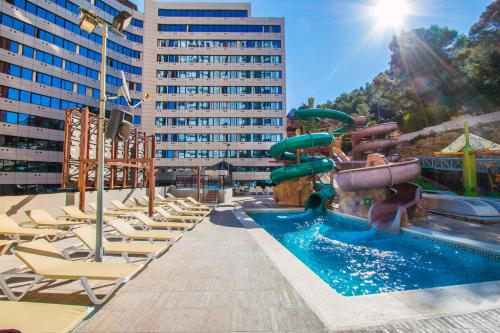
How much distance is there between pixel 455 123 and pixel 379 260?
33758mm

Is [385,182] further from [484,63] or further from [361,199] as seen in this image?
[484,63]

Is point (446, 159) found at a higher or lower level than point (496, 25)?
lower

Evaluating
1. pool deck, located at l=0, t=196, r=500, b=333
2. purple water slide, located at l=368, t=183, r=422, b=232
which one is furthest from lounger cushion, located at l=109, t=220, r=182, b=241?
purple water slide, located at l=368, t=183, r=422, b=232

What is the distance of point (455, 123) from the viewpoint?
31.5 m

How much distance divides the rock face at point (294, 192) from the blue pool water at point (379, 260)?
706cm

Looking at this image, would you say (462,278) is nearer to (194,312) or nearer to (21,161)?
(194,312)

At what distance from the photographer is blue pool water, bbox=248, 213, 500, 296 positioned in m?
5.86

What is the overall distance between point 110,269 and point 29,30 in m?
39.8

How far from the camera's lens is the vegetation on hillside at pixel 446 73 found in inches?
1212

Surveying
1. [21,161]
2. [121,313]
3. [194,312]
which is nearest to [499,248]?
[194,312]

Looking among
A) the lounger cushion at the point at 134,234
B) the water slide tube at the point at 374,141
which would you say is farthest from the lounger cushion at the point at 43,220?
the water slide tube at the point at 374,141

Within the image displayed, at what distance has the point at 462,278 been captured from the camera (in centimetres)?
597

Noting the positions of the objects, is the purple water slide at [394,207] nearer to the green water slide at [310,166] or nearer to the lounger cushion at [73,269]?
the green water slide at [310,166]

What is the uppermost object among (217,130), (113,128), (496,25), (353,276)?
(496,25)
